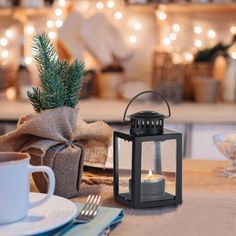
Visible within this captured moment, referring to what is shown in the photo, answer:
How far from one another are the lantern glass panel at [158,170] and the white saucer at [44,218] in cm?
17

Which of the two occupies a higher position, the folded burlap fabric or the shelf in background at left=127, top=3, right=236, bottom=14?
the shelf in background at left=127, top=3, right=236, bottom=14

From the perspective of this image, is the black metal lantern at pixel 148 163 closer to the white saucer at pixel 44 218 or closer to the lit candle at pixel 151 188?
the lit candle at pixel 151 188

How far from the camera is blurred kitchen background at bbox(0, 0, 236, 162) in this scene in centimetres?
295

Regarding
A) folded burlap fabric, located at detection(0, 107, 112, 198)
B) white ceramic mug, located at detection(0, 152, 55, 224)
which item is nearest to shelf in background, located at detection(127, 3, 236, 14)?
folded burlap fabric, located at detection(0, 107, 112, 198)

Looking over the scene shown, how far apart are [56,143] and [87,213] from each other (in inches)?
7.4

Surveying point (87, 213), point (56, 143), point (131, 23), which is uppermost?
point (131, 23)

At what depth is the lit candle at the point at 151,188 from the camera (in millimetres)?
1049

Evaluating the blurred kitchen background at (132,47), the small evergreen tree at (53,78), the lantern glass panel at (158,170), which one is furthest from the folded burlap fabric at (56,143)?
the blurred kitchen background at (132,47)

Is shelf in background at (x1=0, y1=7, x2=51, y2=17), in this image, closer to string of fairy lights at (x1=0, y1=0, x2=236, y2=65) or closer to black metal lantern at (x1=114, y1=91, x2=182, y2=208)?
string of fairy lights at (x1=0, y1=0, x2=236, y2=65)

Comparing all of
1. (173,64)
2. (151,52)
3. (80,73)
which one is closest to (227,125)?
(173,64)

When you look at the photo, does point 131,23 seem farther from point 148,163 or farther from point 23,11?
point 148,163

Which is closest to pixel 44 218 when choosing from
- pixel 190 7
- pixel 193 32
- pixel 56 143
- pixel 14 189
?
pixel 14 189

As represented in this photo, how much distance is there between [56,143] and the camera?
3.54 feet

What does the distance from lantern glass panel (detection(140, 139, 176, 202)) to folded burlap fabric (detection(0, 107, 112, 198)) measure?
0.45 ft
